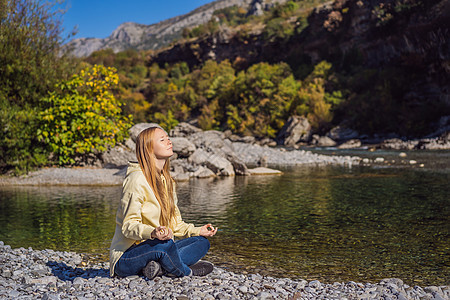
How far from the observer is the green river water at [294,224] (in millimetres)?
6289

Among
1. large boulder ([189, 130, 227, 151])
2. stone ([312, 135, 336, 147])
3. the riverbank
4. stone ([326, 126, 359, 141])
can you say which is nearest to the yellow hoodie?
the riverbank

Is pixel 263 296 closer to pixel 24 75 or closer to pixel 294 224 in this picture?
pixel 294 224

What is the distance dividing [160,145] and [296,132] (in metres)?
48.5

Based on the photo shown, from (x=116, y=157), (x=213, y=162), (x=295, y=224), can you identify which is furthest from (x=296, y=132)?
(x=295, y=224)

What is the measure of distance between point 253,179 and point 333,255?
1174 centimetres

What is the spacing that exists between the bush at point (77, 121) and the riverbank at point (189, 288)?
12.3m

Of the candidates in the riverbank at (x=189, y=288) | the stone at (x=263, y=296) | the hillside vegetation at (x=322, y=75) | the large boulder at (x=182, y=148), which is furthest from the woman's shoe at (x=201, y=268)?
the hillside vegetation at (x=322, y=75)

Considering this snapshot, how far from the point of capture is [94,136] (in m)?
18.0

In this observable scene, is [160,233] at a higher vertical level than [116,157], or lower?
lower

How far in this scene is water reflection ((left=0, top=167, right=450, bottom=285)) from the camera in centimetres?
631

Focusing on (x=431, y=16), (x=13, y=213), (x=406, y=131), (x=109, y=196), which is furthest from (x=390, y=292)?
(x=431, y=16)

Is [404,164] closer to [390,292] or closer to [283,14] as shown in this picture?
[390,292]

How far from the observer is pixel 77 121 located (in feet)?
56.2

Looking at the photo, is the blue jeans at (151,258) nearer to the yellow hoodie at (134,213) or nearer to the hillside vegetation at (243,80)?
the yellow hoodie at (134,213)
